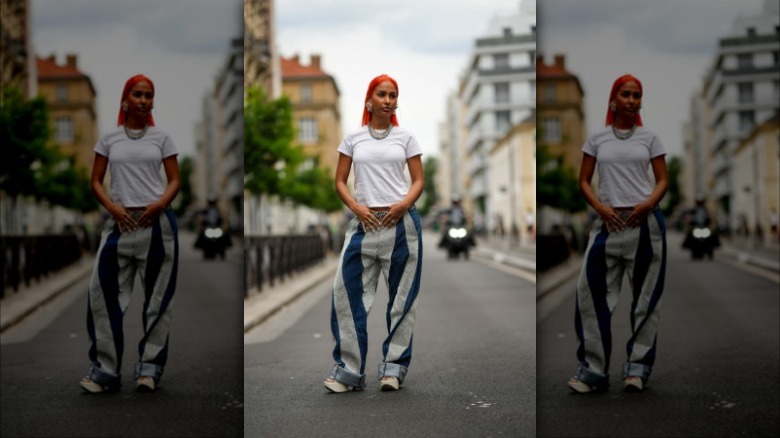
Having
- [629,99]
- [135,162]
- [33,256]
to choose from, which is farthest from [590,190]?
[33,256]

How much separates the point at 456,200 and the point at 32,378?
28.4 ft

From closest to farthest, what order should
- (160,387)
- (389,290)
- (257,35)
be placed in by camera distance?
1. (389,290)
2. (257,35)
3. (160,387)

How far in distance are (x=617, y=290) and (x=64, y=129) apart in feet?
11.8

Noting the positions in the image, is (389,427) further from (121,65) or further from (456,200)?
(456,200)

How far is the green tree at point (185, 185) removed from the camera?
4.93 m

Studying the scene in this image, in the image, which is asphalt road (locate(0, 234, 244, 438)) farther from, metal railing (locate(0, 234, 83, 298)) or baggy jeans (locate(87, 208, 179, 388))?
metal railing (locate(0, 234, 83, 298))

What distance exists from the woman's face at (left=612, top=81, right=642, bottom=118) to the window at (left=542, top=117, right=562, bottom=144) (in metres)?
0.42

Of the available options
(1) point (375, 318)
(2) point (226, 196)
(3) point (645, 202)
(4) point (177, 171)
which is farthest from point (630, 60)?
(2) point (226, 196)

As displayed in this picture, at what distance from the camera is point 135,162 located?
4551 millimetres

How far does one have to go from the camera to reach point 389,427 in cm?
373

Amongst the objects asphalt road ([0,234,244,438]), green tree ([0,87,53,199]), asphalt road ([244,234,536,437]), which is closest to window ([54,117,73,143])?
green tree ([0,87,53,199])

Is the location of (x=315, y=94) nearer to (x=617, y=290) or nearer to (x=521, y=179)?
(x=617, y=290)

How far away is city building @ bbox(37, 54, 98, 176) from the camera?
5.22 meters

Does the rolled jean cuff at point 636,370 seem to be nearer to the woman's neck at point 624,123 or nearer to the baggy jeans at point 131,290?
the woman's neck at point 624,123
